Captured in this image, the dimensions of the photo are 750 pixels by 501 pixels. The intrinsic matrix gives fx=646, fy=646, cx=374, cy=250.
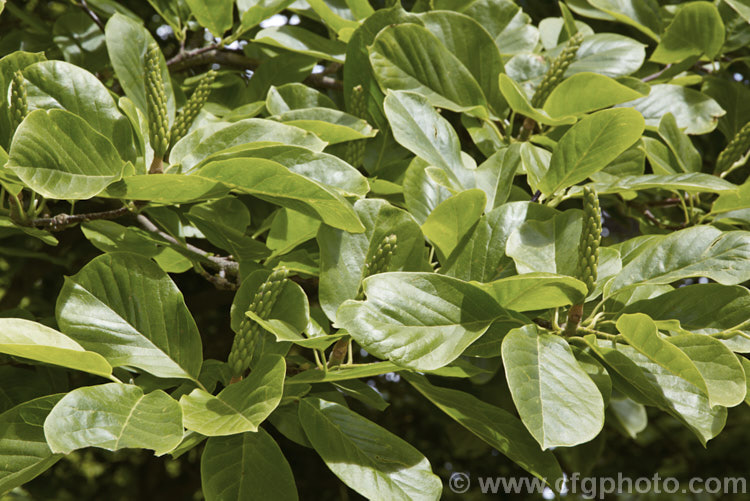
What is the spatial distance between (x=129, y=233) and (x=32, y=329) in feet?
0.78

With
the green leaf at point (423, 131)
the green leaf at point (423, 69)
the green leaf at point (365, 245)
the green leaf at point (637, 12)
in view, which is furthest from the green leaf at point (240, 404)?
the green leaf at point (637, 12)

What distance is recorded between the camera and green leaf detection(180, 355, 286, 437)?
544 mm

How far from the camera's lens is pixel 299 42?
965 mm

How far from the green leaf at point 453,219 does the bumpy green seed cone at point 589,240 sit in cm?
11

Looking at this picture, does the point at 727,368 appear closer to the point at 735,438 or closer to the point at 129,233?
the point at 129,233

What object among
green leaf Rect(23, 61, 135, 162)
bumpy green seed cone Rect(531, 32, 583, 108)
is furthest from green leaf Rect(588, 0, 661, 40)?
green leaf Rect(23, 61, 135, 162)

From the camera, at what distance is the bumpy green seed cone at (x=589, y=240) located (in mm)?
607

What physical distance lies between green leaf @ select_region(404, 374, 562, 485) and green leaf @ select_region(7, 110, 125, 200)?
1.23 feet

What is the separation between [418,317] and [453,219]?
0.46 ft

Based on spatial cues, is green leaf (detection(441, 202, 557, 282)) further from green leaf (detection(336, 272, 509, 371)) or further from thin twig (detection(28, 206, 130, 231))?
thin twig (detection(28, 206, 130, 231))

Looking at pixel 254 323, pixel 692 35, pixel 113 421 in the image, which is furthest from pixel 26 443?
pixel 692 35

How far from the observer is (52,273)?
63.7 inches

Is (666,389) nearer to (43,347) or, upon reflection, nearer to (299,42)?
(43,347)

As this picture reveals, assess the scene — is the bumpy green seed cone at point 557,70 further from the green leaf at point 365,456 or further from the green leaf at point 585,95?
the green leaf at point 365,456
